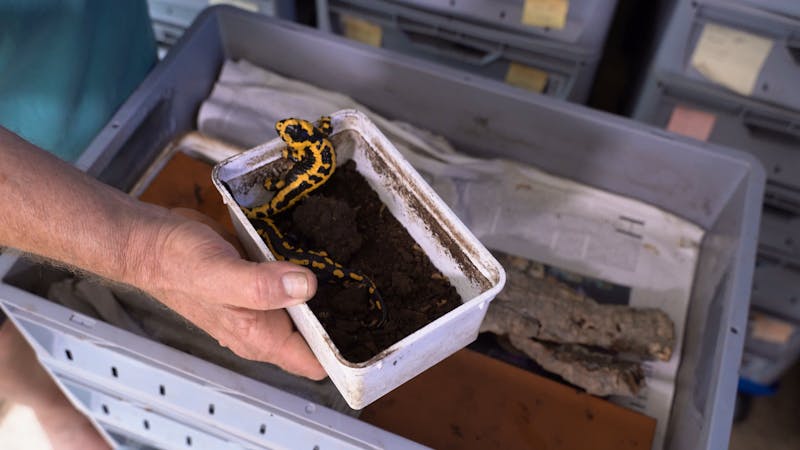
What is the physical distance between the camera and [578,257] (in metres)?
1.12

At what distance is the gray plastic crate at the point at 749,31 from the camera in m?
1.09

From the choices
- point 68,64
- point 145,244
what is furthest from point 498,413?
point 68,64

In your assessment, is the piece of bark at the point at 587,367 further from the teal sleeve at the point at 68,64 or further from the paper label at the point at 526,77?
the teal sleeve at the point at 68,64

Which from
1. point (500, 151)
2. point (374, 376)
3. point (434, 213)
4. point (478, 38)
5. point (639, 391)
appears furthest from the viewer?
point (478, 38)

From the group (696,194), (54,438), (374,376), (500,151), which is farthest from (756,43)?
(54,438)

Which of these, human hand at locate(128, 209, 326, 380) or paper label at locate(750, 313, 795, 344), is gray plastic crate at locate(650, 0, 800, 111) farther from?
human hand at locate(128, 209, 326, 380)

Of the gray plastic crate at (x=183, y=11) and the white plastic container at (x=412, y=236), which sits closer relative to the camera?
the white plastic container at (x=412, y=236)

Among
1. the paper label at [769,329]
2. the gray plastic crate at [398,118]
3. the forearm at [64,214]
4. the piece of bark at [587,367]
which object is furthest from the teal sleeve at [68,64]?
the paper label at [769,329]

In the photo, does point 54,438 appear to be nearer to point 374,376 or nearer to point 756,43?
point 374,376

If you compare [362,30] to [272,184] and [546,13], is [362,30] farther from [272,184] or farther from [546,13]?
[272,184]

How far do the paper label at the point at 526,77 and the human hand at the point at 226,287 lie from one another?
2.83 feet

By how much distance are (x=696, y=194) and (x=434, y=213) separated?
56 cm

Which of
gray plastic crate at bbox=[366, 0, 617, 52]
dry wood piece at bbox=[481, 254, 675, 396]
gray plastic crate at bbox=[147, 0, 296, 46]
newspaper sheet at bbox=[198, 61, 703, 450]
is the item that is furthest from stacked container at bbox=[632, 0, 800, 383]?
gray plastic crate at bbox=[147, 0, 296, 46]

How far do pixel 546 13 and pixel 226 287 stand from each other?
91 centimetres
